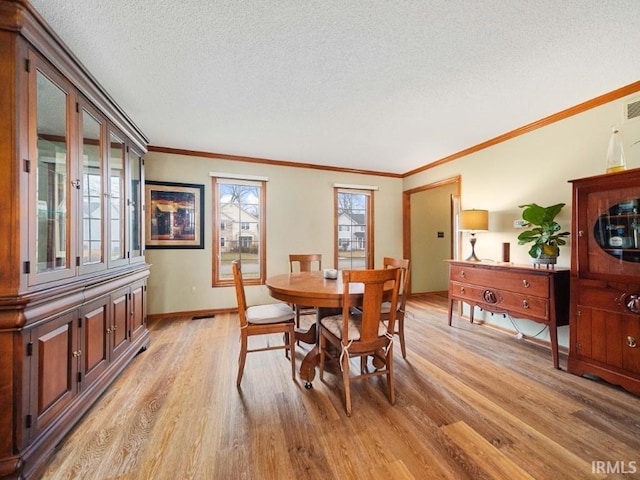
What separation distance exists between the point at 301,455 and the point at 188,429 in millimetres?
738

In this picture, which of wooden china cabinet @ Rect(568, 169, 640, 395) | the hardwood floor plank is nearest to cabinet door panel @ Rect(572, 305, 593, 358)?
wooden china cabinet @ Rect(568, 169, 640, 395)

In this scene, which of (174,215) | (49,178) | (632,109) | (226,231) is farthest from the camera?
(226,231)

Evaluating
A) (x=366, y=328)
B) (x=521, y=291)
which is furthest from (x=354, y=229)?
(x=366, y=328)

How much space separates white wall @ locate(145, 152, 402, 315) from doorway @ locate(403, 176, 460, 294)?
1.06 ft

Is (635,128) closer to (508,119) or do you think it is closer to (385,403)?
(508,119)

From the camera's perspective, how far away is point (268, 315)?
222 cm

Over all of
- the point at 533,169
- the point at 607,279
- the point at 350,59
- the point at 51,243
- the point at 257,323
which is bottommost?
the point at 257,323

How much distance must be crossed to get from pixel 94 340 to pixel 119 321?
0.39m

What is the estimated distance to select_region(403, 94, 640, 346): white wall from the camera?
2.46m

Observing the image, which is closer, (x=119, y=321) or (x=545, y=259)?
(x=119, y=321)

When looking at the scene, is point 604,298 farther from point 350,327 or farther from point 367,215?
point 367,215

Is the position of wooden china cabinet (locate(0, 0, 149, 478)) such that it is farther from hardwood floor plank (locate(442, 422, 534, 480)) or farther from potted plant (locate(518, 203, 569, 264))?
potted plant (locate(518, 203, 569, 264))

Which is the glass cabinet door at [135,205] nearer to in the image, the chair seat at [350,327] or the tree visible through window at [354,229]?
the chair seat at [350,327]

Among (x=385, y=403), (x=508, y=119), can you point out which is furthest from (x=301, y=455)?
(x=508, y=119)
